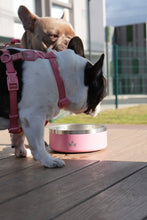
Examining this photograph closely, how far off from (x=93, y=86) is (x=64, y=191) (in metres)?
0.58

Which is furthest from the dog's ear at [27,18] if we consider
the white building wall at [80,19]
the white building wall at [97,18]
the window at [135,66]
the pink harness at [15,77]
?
the window at [135,66]

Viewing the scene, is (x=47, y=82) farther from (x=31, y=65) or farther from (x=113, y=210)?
(x=113, y=210)

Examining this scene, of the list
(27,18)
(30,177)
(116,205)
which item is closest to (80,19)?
(27,18)

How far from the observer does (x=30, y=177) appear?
1.38m

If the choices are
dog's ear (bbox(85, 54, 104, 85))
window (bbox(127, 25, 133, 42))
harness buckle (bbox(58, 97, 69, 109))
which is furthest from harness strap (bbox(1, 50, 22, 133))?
window (bbox(127, 25, 133, 42))

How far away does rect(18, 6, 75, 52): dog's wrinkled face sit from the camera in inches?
79.9

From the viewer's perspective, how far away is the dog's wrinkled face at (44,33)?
2.03 metres

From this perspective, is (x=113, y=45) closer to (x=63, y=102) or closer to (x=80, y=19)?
(x=80, y=19)

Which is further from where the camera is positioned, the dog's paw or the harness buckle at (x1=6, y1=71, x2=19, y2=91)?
the dog's paw

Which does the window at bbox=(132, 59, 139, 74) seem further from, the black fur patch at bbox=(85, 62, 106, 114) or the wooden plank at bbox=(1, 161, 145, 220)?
the wooden plank at bbox=(1, 161, 145, 220)

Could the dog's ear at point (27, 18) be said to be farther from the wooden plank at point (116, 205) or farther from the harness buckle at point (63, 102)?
the wooden plank at point (116, 205)

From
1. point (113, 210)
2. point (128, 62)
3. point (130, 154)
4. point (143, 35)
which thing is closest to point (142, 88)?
point (128, 62)

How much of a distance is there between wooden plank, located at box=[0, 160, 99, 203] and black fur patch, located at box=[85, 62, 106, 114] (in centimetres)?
34

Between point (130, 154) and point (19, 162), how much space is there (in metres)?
0.68
